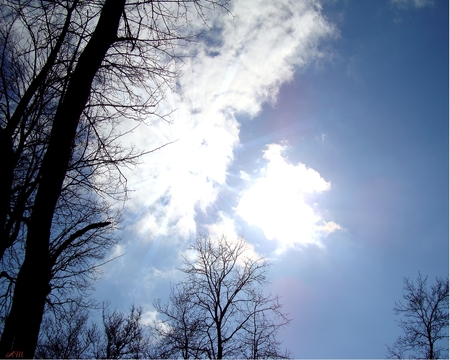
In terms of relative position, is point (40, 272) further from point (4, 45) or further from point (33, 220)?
point (4, 45)

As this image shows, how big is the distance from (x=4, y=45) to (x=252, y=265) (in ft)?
46.0

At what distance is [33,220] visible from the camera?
2.38m

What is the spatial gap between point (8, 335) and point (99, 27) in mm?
3275

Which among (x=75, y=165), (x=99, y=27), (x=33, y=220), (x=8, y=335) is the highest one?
(x=99, y=27)

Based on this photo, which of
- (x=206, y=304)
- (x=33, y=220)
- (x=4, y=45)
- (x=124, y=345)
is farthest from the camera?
(x=124, y=345)

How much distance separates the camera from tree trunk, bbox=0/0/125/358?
7.23ft

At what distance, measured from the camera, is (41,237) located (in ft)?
7.79

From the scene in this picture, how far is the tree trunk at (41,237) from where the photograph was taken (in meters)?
2.21

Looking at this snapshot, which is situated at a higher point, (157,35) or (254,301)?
(157,35)

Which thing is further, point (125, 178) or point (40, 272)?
point (125, 178)

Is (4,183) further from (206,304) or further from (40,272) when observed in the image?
(206,304)

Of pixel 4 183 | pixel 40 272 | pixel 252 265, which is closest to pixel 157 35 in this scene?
pixel 4 183

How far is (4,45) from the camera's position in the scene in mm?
4188

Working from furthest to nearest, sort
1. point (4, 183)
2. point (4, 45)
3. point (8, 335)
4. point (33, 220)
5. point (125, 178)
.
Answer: point (125, 178) < point (4, 45) < point (4, 183) < point (33, 220) < point (8, 335)
